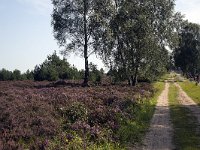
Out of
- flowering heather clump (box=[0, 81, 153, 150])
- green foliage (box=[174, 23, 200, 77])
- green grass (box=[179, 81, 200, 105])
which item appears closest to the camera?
flowering heather clump (box=[0, 81, 153, 150])

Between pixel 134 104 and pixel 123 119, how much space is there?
786 centimetres

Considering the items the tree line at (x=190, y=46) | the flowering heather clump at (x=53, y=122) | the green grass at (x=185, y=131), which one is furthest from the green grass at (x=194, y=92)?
the tree line at (x=190, y=46)

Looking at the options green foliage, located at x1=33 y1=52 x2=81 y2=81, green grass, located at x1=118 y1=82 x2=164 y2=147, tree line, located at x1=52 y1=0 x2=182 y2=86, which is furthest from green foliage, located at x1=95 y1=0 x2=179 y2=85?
green grass, located at x1=118 y1=82 x2=164 y2=147

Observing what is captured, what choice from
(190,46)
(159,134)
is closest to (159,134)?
(159,134)

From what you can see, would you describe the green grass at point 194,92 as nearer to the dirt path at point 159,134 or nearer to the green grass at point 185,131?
the green grass at point 185,131

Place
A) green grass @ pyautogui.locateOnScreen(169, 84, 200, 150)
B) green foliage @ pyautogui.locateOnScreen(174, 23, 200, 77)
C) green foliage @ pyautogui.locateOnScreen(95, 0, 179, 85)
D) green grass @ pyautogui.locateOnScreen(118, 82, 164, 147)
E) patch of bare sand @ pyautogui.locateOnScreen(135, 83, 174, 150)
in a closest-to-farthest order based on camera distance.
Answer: patch of bare sand @ pyautogui.locateOnScreen(135, 83, 174, 150), green grass @ pyautogui.locateOnScreen(169, 84, 200, 150), green grass @ pyautogui.locateOnScreen(118, 82, 164, 147), green foliage @ pyautogui.locateOnScreen(95, 0, 179, 85), green foliage @ pyautogui.locateOnScreen(174, 23, 200, 77)

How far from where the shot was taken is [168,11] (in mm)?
59250

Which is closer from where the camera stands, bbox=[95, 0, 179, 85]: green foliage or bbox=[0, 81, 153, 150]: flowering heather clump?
bbox=[0, 81, 153, 150]: flowering heather clump

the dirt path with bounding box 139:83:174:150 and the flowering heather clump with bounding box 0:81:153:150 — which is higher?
the flowering heather clump with bounding box 0:81:153:150

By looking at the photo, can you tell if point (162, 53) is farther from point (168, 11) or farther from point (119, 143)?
point (119, 143)

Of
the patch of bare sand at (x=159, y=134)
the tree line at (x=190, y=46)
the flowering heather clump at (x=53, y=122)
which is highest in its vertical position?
the tree line at (x=190, y=46)

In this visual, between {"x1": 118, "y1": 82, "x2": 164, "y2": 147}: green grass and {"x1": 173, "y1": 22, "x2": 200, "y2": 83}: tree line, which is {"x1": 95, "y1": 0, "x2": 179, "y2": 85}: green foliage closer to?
{"x1": 118, "y1": 82, "x2": 164, "y2": 147}: green grass

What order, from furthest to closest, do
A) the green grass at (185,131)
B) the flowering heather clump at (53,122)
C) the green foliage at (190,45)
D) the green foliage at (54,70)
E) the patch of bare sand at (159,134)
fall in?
the green foliage at (190,45)
the green foliage at (54,70)
the green grass at (185,131)
the patch of bare sand at (159,134)
the flowering heather clump at (53,122)

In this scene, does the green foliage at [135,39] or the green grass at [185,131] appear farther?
the green foliage at [135,39]
